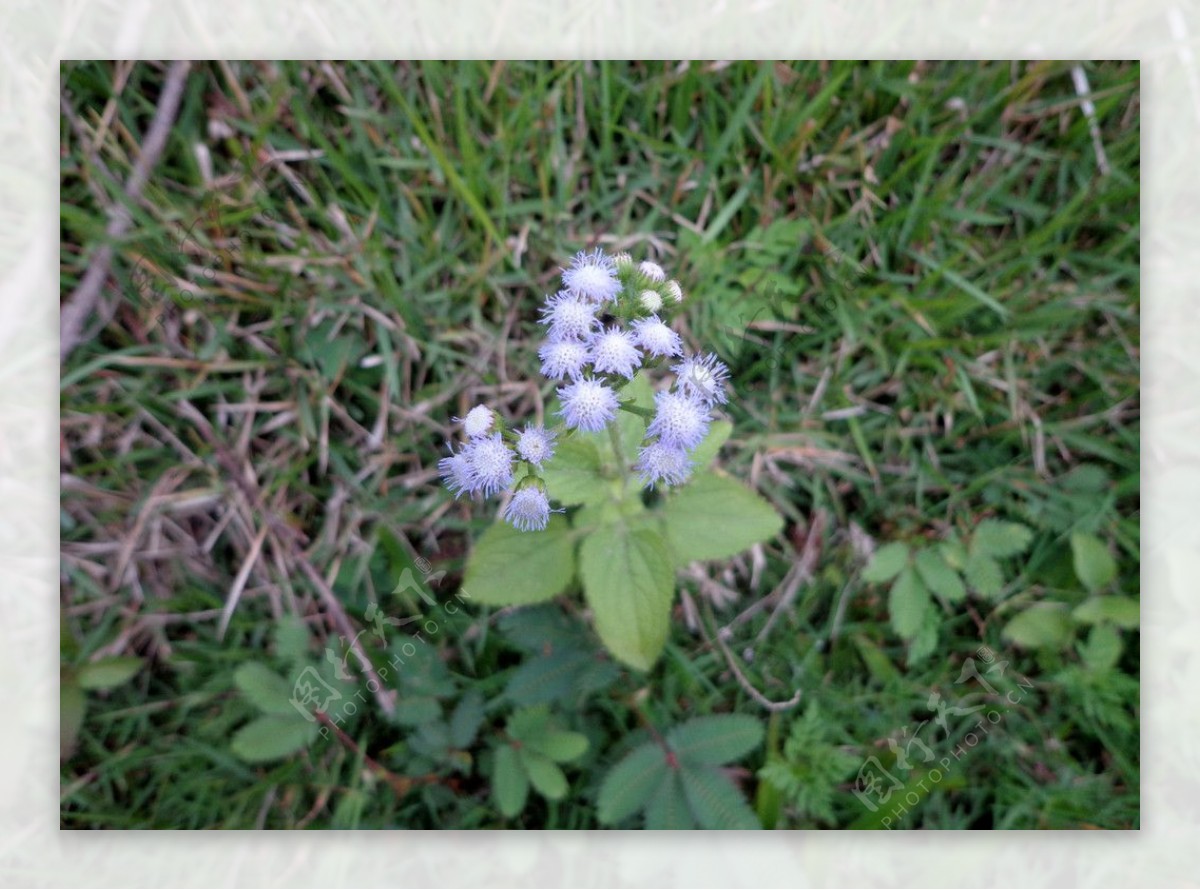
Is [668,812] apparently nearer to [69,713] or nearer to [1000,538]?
[1000,538]

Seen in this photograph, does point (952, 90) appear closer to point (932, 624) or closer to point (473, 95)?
point (473, 95)

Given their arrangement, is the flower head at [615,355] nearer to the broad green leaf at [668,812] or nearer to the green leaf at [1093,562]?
the broad green leaf at [668,812]

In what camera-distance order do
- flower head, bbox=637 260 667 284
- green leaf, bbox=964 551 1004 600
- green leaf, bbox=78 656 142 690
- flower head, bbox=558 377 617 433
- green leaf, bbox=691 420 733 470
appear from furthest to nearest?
green leaf, bbox=964 551 1004 600, green leaf, bbox=78 656 142 690, green leaf, bbox=691 420 733 470, flower head, bbox=637 260 667 284, flower head, bbox=558 377 617 433

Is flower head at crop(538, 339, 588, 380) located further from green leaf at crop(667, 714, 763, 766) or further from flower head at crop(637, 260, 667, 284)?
green leaf at crop(667, 714, 763, 766)

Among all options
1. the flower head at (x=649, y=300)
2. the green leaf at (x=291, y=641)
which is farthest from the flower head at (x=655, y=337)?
the green leaf at (x=291, y=641)

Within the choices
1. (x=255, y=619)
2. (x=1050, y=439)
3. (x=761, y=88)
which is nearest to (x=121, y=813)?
(x=255, y=619)

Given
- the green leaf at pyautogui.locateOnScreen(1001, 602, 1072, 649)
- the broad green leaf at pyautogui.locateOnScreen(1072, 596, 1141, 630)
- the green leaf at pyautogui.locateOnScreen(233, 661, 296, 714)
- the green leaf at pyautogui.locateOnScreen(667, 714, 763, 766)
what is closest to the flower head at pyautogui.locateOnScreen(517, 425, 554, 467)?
the green leaf at pyautogui.locateOnScreen(667, 714, 763, 766)

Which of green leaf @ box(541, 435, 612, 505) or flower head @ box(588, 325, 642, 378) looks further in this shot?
green leaf @ box(541, 435, 612, 505)
